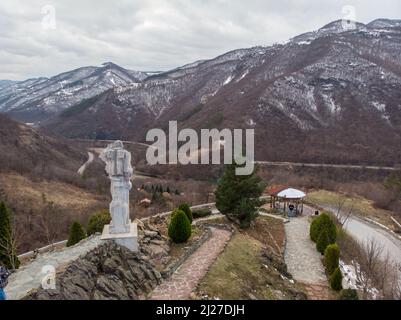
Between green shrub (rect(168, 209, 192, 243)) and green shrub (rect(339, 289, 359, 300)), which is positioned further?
green shrub (rect(168, 209, 192, 243))

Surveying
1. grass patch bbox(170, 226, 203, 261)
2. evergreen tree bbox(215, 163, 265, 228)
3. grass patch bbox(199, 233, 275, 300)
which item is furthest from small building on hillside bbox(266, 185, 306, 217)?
grass patch bbox(170, 226, 203, 261)

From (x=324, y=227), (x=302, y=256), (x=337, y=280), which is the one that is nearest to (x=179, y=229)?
(x=337, y=280)

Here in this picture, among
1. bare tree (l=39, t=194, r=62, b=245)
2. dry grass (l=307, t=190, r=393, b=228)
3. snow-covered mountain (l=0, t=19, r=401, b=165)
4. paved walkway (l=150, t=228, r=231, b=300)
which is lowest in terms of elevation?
bare tree (l=39, t=194, r=62, b=245)

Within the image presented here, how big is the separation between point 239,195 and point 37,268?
12.4 metres

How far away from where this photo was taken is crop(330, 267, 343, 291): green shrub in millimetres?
14656

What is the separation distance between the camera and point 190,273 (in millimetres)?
12250

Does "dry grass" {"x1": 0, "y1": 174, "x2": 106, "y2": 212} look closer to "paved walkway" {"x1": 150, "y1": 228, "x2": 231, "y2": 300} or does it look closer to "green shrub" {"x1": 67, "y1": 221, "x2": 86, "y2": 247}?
"green shrub" {"x1": 67, "y1": 221, "x2": 86, "y2": 247}

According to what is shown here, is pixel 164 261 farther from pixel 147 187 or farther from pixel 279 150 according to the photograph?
pixel 279 150

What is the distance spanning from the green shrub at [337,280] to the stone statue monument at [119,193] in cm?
758

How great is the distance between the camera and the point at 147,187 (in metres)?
49.4

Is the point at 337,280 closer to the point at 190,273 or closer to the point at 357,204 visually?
the point at 190,273

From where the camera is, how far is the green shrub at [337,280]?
14656mm

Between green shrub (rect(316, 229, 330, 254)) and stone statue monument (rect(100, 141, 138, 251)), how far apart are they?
10.4m
